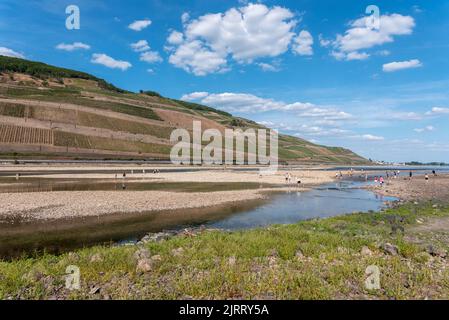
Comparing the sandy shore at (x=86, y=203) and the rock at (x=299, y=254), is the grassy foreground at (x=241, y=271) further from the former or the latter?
the sandy shore at (x=86, y=203)

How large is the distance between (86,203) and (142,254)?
21.0 m

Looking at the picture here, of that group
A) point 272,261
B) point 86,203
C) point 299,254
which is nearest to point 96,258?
point 272,261

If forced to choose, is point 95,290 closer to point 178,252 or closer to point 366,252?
point 178,252

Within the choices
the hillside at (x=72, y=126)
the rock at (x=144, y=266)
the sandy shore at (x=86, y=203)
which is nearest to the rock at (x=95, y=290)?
the rock at (x=144, y=266)

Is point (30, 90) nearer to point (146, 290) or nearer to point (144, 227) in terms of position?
point (144, 227)

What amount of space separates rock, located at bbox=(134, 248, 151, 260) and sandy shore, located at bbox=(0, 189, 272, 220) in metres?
15.0

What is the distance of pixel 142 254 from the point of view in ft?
40.6

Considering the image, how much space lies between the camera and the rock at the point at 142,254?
12.1 m

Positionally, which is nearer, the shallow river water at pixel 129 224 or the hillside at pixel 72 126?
the shallow river water at pixel 129 224

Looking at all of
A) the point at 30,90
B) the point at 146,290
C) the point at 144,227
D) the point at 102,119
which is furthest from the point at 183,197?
the point at 30,90

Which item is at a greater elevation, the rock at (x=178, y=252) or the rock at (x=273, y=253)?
the rock at (x=178, y=252)

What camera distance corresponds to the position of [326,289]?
9430mm

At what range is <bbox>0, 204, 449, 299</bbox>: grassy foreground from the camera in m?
9.23
